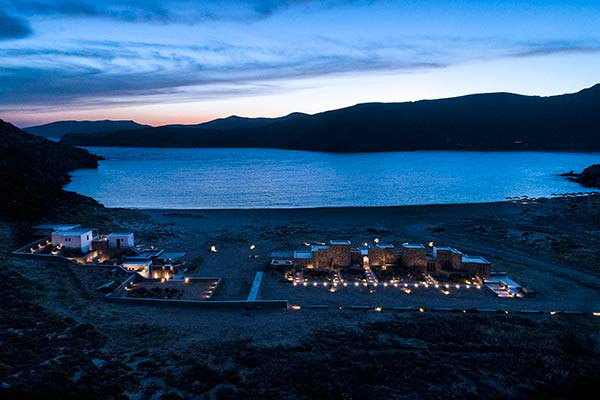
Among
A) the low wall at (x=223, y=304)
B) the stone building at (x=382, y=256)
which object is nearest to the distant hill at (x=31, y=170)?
the low wall at (x=223, y=304)

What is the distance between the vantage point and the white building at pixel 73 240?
80.0 ft

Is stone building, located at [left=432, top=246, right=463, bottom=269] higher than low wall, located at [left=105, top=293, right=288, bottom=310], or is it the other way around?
stone building, located at [left=432, top=246, right=463, bottom=269]

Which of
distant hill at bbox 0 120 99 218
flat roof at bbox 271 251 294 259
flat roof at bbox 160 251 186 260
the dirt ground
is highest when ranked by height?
distant hill at bbox 0 120 99 218

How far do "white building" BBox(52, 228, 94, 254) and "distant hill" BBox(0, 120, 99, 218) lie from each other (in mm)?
9391

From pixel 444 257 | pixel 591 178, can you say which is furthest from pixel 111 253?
pixel 591 178

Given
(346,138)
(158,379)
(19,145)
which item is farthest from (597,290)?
(346,138)

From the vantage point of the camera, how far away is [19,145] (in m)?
67.1

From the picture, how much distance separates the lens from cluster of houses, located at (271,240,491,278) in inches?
912

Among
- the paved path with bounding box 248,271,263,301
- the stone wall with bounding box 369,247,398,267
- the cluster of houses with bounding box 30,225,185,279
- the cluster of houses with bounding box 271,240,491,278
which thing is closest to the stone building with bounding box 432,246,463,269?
the cluster of houses with bounding box 271,240,491,278

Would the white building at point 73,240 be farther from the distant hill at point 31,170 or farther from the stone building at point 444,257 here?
the stone building at point 444,257

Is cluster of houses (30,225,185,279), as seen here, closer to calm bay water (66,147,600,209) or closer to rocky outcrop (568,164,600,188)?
calm bay water (66,147,600,209)

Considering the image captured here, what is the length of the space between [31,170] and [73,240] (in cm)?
4097

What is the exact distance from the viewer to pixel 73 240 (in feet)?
80.2

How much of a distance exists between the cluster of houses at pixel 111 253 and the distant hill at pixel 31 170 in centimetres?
969
